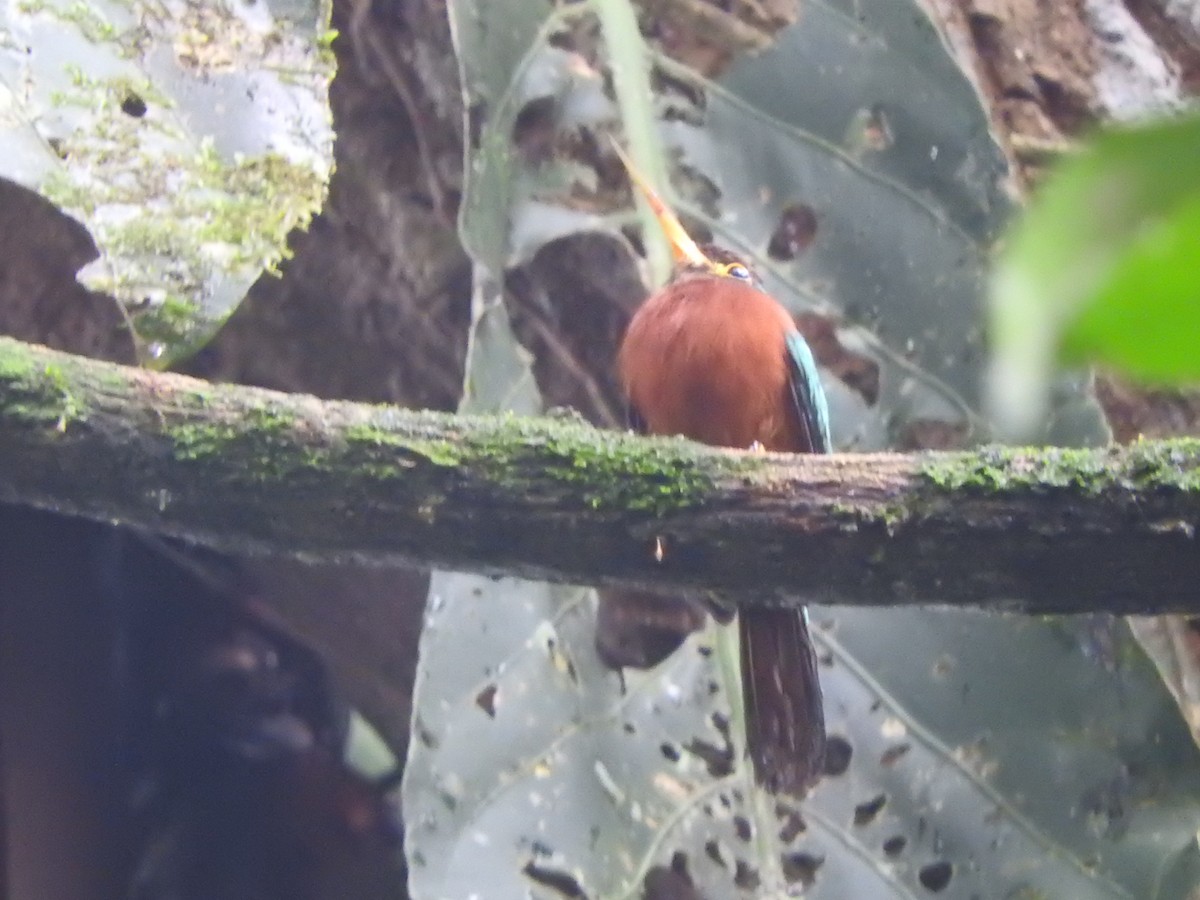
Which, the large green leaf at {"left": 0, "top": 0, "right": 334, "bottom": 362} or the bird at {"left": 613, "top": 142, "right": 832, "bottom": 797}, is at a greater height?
the large green leaf at {"left": 0, "top": 0, "right": 334, "bottom": 362}

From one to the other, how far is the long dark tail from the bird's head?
0.67 metres

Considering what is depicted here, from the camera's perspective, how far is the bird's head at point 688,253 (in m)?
2.48

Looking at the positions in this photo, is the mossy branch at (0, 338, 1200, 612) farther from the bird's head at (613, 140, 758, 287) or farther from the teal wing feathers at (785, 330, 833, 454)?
the bird's head at (613, 140, 758, 287)

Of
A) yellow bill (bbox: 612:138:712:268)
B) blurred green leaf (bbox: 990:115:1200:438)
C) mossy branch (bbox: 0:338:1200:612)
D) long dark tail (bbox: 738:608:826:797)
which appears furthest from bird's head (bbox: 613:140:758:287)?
blurred green leaf (bbox: 990:115:1200:438)

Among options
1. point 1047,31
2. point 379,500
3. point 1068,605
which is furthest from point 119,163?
point 1047,31

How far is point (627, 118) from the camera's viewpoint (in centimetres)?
260

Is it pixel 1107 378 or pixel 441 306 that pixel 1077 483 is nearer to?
pixel 1107 378

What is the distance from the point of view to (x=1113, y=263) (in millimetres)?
241

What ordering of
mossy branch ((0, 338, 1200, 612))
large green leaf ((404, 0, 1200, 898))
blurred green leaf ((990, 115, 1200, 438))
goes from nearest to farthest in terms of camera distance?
blurred green leaf ((990, 115, 1200, 438))
mossy branch ((0, 338, 1200, 612))
large green leaf ((404, 0, 1200, 898))

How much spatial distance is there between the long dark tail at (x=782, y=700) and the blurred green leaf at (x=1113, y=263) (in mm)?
1891

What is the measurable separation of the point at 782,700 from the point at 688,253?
0.88m

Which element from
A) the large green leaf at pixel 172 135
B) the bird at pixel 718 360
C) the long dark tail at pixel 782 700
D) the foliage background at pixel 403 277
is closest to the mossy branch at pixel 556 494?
the large green leaf at pixel 172 135

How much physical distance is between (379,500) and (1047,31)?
2314 mm

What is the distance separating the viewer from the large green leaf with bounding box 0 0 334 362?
162 centimetres
